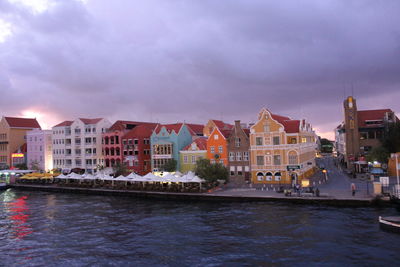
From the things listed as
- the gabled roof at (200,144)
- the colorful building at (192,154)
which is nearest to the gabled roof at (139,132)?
the colorful building at (192,154)

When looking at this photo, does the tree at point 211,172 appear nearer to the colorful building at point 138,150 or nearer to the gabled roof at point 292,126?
the gabled roof at point 292,126

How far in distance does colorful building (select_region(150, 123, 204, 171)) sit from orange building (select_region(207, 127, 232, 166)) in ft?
31.9

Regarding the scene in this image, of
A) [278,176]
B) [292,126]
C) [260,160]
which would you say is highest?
[292,126]

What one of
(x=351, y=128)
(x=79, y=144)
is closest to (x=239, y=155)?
(x=351, y=128)

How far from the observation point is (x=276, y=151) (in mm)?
65125

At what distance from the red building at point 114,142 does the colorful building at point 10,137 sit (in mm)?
42102

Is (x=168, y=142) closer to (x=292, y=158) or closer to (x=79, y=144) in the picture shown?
(x=292, y=158)

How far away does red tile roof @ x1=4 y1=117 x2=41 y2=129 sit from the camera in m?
119

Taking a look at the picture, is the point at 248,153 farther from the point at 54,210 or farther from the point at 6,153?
the point at 6,153

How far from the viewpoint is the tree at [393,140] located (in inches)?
2707

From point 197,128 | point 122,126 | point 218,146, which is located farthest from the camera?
point 197,128

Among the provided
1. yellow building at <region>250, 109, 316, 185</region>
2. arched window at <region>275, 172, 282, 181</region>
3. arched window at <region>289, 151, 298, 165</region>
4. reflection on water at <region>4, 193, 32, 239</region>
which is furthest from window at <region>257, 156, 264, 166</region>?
reflection on water at <region>4, 193, 32, 239</region>

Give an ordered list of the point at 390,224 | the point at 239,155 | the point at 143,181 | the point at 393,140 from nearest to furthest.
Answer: the point at 390,224, the point at 143,181, the point at 393,140, the point at 239,155

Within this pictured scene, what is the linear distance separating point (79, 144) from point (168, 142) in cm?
3297
